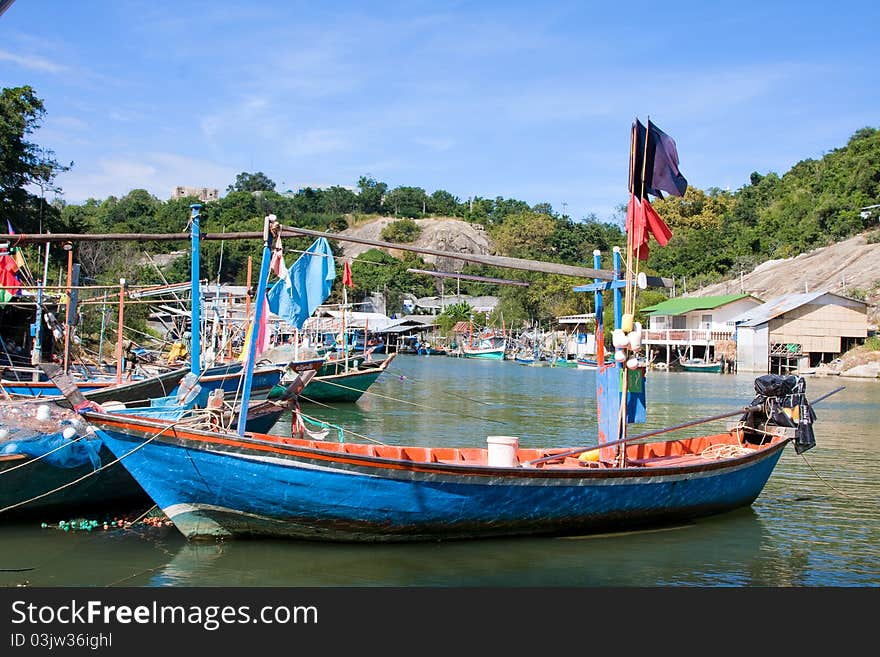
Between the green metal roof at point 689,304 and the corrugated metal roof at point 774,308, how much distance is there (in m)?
1.39

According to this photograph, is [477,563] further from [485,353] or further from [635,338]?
[485,353]

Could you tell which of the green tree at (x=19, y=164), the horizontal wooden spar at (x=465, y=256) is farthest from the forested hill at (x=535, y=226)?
the horizontal wooden spar at (x=465, y=256)

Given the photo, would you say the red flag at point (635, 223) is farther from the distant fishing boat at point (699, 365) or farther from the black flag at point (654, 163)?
the distant fishing boat at point (699, 365)

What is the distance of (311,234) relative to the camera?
9602 mm

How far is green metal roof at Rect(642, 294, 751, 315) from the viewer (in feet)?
177

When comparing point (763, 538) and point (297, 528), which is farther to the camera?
point (763, 538)

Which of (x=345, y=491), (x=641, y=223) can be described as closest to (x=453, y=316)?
(x=641, y=223)

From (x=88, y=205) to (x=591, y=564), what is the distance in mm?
117820

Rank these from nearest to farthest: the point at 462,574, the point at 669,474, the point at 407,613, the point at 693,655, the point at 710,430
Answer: the point at 693,655 < the point at 407,613 < the point at 462,574 < the point at 669,474 < the point at 710,430

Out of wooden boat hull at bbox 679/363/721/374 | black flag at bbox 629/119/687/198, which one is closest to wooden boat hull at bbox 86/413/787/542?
black flag at bbox 629/119/687/198

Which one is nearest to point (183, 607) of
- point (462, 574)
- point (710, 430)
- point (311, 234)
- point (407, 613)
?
point (407, 613)

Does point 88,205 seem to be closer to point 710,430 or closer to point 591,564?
point 710,430

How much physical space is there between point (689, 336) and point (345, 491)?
49358 millimetres

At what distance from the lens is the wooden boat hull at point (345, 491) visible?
29.9 feet
